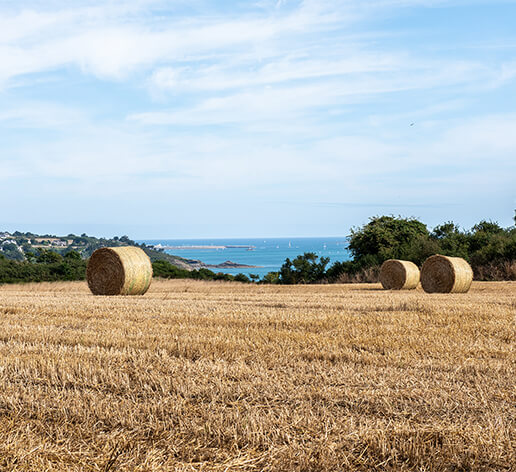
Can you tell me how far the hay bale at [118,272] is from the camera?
52.4 ft

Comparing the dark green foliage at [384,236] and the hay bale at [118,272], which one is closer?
the hay bale at [118,272]

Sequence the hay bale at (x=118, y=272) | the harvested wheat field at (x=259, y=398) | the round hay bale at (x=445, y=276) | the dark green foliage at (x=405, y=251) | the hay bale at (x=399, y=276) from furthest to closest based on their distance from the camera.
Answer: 1. the dark green foliage at (x=405, y=251)
2. the hay bale at (x=399, y=276)
3. the round hay bale at (x=445, y=276)
4. the hay bale at (x=118, y=272)
5. the harvested wheat field at (x=259, y=398)

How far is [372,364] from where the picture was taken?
5066mm

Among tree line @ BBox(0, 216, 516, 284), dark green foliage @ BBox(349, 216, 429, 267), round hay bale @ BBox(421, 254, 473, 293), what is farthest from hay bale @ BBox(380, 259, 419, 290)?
dark green foliage @ BBox(349, 216, 429, 267)

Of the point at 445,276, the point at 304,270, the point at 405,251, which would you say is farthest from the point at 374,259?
the point at 445,276

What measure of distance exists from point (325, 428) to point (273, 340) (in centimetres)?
286

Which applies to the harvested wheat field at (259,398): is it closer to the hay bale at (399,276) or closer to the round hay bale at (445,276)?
the round hay bale at (445,276)

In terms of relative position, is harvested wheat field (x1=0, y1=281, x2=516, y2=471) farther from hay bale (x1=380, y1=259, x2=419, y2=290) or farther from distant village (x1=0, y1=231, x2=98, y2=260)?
distant village (x1=0, y1=231, x2=98, y2=260)

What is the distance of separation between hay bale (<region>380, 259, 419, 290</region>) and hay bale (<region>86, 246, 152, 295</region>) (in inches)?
401

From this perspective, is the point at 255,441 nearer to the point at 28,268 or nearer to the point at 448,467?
the point at 448,467

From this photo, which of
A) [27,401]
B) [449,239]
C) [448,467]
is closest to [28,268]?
[449,239]

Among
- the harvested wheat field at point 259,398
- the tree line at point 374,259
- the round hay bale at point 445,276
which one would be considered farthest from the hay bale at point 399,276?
the harvested wheat field at point 259,398

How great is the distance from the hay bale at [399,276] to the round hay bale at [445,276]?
72.6 inches

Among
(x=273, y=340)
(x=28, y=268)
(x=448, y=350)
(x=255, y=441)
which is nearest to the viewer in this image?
(x=255, y=441)
